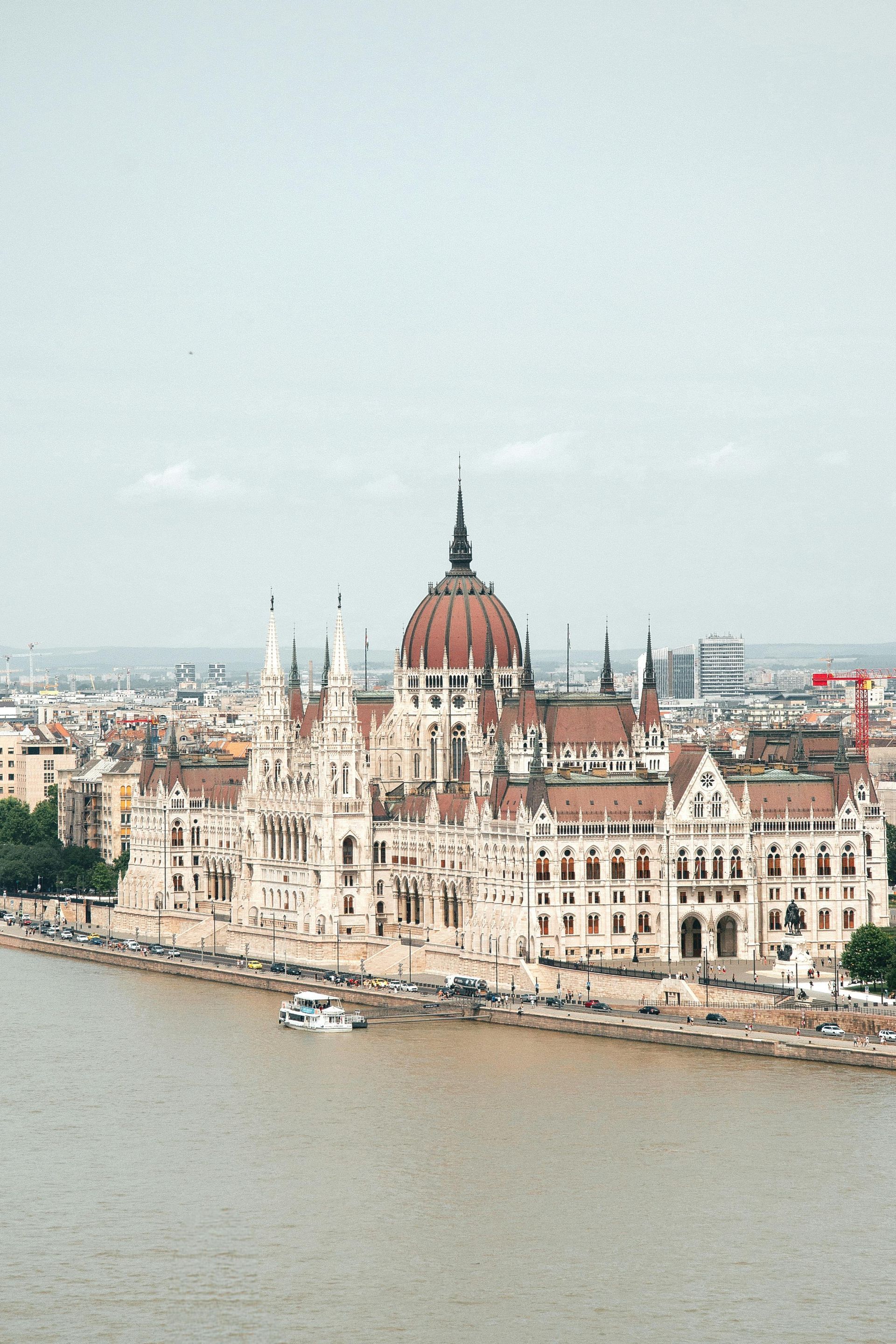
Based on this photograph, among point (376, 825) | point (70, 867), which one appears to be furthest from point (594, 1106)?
point (70, 867)

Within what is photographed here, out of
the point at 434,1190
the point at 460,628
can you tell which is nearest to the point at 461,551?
the point at 460,628

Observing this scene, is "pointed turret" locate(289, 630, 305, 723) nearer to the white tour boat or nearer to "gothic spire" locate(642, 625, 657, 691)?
"gothic spire" locate(642, 625, 657, 691)

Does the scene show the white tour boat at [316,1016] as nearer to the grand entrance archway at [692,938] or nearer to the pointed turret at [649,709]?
the grand entrance archway at [692,938]

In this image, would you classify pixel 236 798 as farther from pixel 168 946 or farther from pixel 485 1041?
pixel 485 1041

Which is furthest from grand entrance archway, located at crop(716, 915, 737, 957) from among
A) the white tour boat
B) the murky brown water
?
the white tour boat

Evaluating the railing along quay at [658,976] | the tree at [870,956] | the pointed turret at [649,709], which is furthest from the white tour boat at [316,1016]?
the pointed turret at [649,709]

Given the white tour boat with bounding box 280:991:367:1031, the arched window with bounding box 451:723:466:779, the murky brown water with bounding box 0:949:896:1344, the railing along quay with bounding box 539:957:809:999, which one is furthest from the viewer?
the arched window with bounding box 451:723:466:779
